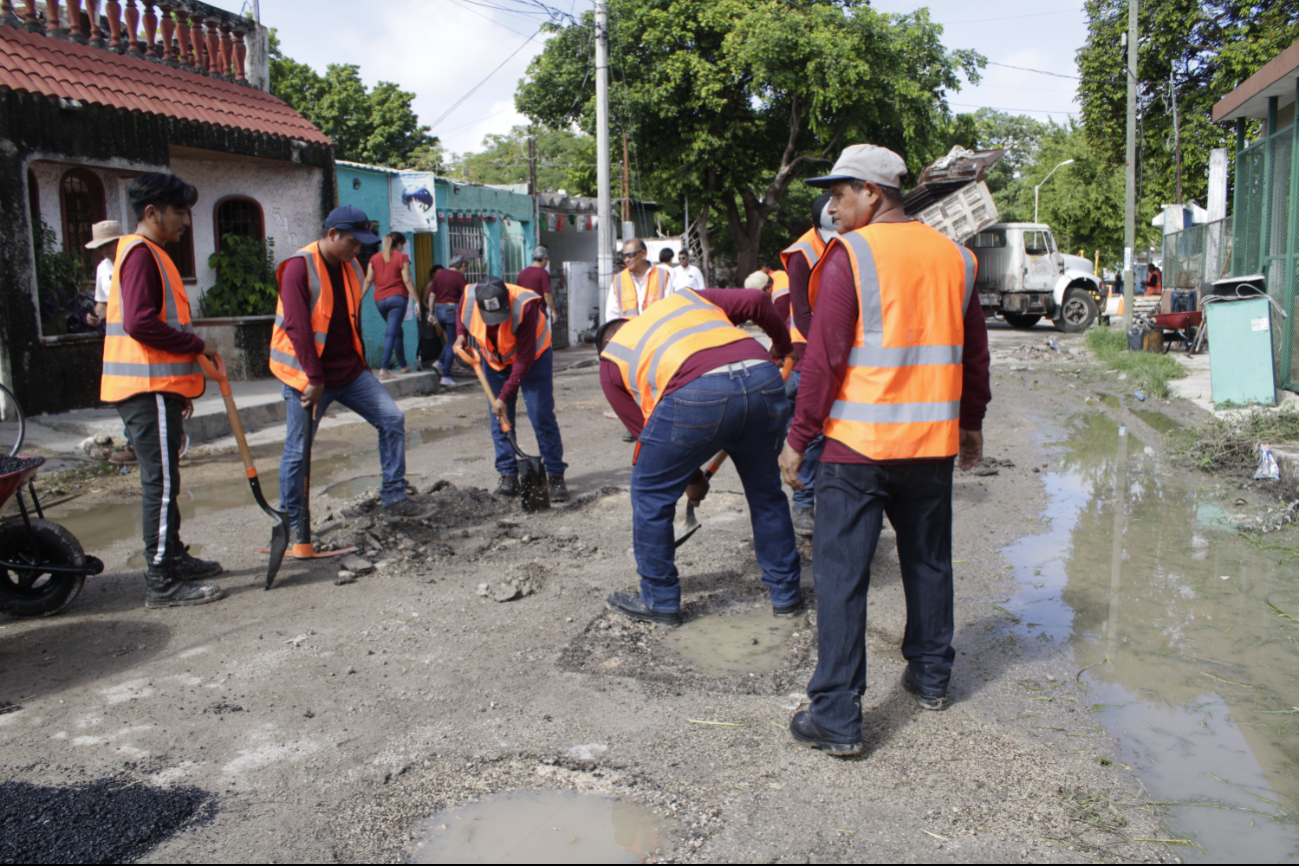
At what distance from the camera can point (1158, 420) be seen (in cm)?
929

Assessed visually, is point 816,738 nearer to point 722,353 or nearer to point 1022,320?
point 722,353

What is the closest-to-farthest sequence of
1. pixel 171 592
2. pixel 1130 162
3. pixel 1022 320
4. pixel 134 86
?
pixel 171 592, pixel 134 86, pixel 1130 162, pixel 1022 320

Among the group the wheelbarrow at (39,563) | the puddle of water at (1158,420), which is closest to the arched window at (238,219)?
the wheelbarrow at (39,563)

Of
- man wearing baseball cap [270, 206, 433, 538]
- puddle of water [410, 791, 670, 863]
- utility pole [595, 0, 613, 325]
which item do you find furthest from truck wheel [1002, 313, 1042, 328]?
puddle of water [410, 791, 670, 863]

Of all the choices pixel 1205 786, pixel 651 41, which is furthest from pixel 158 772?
pixel 651 41

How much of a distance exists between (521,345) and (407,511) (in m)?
1.27

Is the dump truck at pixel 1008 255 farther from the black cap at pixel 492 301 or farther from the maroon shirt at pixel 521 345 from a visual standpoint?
the black cap at pixel 492 301

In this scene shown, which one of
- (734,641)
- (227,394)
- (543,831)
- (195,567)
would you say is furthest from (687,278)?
(543,831)

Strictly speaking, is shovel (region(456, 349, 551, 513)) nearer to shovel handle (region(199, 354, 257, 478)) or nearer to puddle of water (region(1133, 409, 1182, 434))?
shovel handle (region(199, 354, 257, 478))

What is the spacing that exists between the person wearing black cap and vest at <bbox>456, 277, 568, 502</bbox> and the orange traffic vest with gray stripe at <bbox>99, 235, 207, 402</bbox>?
180 centimetres

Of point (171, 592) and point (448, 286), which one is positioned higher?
point (448, 286)

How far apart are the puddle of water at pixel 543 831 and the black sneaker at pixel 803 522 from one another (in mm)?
2876

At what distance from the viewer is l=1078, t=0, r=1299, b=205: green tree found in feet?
65.9

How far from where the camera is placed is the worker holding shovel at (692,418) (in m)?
3.54
